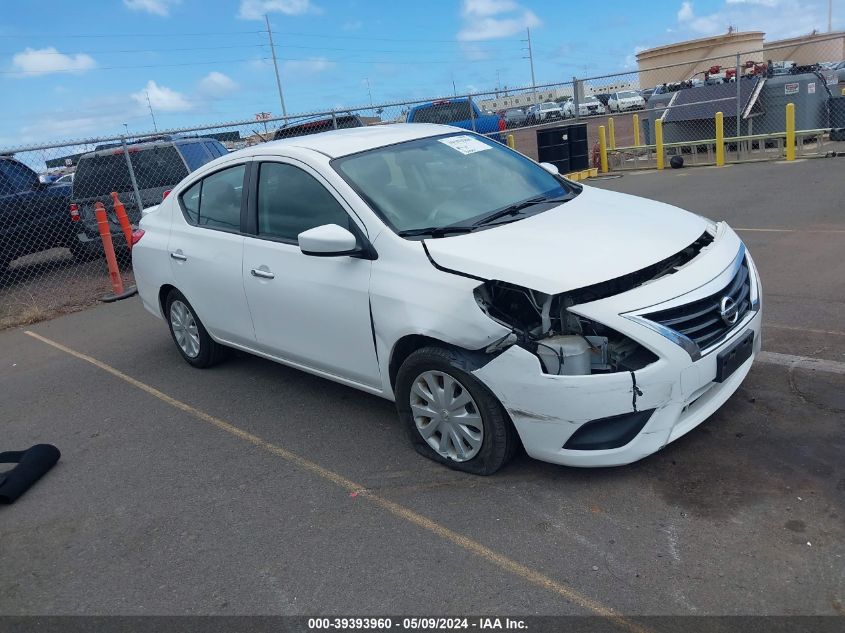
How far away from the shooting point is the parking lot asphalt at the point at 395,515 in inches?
116

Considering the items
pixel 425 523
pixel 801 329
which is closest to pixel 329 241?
pixel 425 523

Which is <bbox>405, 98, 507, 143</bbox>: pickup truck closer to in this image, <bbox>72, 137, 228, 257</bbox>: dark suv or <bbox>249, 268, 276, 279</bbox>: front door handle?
<bbox>72, 137, 228, 257</bbox>: dark suv

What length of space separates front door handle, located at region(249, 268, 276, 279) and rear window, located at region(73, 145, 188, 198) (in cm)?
676

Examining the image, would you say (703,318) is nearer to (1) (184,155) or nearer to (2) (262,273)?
(2) (262,273)

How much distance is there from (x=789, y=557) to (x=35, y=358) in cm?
681

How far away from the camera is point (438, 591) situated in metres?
3.01

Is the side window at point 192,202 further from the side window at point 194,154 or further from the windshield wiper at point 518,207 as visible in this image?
the side window at point 194,154

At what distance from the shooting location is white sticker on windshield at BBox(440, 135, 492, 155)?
4961 mm

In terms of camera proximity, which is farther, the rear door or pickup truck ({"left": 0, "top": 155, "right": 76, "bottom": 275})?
pickup truck ({"left": 0, "top": 155, "right": 76, "bottom": 275})

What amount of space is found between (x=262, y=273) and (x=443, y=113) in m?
13.4

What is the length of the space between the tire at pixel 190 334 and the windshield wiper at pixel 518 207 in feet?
8.59

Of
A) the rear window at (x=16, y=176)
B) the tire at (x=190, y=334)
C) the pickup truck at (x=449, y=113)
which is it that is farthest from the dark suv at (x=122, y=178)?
the pickup truck at (x=449, y=113)

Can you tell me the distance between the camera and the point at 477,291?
3570 mm

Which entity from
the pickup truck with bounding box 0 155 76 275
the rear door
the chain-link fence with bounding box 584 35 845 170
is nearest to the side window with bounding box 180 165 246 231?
the rear door
